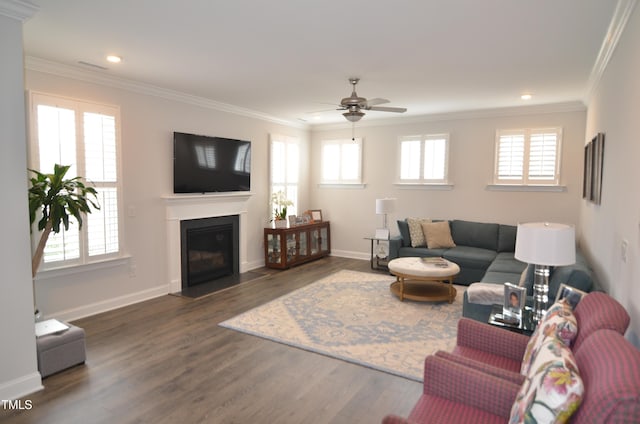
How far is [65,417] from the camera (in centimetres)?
250

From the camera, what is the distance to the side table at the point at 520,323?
262 cm

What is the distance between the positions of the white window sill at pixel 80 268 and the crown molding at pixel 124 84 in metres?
1.97

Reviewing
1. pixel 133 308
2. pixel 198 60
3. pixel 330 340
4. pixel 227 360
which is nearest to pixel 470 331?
pixel 330 340

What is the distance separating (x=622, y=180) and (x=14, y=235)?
4115mm

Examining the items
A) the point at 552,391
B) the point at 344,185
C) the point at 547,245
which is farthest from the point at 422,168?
the point at 552,391

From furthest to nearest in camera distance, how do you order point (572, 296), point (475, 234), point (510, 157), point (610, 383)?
point (475, 234), point (510, 157), point (572, 296), point (610, 383)

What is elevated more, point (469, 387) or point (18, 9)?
point (18, 9)

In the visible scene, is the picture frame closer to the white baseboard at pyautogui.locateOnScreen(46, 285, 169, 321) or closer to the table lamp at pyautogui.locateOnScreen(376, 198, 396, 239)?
the table lamp at pyautogui.locateOnScreen(376, 198, 396, 239)

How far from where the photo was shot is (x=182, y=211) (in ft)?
17.3

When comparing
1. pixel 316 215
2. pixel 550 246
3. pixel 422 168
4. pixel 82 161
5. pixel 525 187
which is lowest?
pixel 316 215

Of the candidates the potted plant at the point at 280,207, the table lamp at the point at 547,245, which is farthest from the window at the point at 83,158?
the table lamp at the point at 547,245

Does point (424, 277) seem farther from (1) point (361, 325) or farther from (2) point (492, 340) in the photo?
(2) point (492, 340)

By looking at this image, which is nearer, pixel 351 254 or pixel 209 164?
pixel 209 164

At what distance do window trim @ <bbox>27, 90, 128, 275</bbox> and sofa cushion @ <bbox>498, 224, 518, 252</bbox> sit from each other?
524cm
